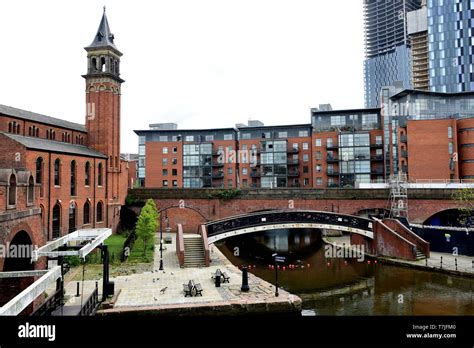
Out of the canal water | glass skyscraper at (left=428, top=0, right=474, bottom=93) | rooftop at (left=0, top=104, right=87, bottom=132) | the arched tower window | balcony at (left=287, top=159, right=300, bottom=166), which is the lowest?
the canal water

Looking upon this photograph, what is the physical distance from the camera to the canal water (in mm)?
17578

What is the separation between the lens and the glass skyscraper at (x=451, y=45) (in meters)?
94.6

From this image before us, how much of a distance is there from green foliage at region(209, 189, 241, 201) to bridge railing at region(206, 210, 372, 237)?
12.5 m

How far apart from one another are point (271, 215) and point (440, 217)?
23.7 meters

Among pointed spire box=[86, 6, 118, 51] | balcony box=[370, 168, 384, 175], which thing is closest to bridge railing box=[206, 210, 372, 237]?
pointed spire box=[86, 6, 118, 51]

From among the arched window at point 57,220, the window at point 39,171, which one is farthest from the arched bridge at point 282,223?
the window at point 39,171

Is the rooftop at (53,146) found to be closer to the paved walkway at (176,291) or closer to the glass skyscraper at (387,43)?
the paved walkway at (176,291)

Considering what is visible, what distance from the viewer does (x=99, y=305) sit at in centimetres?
1534

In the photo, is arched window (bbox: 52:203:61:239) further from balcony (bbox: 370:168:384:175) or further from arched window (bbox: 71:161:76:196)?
balcony (bbox: 370:168:384:175)

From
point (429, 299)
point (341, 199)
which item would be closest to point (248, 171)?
point (341, 199)

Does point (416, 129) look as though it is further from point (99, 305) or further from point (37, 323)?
point (37, 323)

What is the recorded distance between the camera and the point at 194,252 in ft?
84.3

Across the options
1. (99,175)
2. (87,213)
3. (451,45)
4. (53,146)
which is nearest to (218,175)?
(99,175)

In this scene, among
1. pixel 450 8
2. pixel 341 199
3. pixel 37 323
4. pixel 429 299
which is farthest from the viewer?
pixel 450 8
